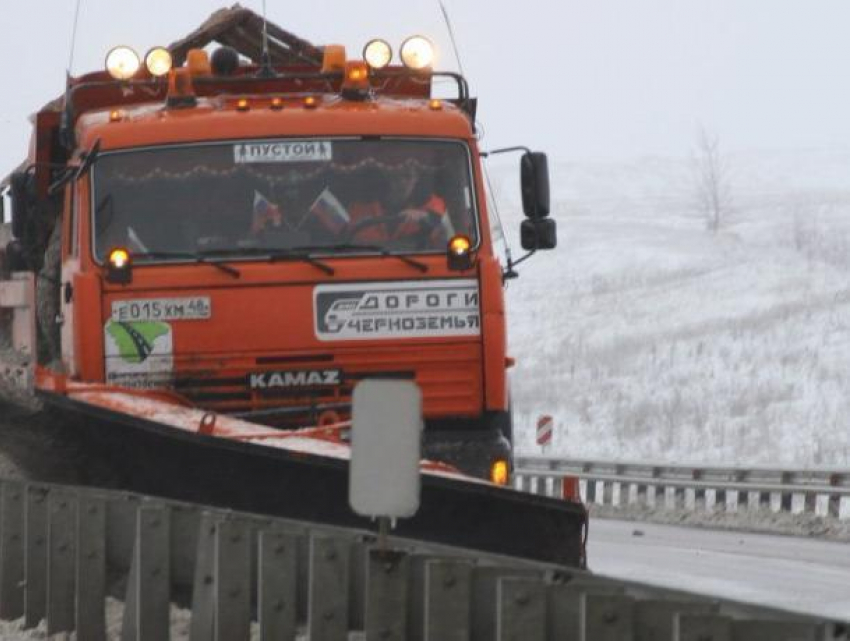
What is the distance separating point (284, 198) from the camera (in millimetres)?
12039

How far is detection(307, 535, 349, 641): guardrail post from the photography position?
25.8 feet

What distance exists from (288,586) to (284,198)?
4132 mm

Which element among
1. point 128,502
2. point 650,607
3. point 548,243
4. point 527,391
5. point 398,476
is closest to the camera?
point 650,607

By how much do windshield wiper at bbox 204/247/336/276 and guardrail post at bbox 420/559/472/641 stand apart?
4.76 meters

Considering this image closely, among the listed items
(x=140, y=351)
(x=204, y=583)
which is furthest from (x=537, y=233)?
(x=204, y=583)

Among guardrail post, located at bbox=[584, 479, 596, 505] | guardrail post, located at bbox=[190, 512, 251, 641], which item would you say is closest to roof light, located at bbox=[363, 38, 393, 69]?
guardrail post, located at bbox=[190, 512, 251, 641]

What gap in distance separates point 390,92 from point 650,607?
766cm

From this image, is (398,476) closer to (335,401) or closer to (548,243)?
(335,401)

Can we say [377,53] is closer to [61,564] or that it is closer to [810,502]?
[61,564]

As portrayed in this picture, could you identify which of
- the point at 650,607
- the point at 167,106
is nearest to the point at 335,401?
the point at 167,106

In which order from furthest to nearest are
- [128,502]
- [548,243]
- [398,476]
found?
[548,243], [128,502], [398,476]

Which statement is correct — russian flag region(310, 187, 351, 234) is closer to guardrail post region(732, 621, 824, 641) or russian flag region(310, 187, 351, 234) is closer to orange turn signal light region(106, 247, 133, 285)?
orange turn signal light region(106, 247, 133, 285)

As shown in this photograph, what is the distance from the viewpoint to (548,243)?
42.0ft

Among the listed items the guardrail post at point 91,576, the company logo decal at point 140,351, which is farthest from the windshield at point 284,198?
the guardrail post at point 91,576
